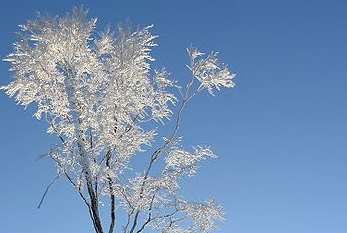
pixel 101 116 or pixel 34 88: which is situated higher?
pixel 34 88

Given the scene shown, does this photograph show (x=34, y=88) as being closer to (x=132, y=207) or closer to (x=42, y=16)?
(x=42, y=16)

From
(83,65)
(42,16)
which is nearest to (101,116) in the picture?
(83,65)

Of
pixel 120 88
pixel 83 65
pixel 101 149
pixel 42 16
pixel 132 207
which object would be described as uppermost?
pixel 42 16

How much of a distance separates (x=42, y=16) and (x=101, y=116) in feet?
15.6

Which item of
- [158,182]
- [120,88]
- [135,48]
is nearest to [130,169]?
[158,182]

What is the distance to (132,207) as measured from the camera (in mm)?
21688

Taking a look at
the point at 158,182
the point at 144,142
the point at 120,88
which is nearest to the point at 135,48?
the point at 120,88

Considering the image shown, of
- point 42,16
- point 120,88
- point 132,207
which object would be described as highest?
point 42,16

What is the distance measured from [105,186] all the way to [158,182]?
1.89 meters

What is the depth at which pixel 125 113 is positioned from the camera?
22.2 m

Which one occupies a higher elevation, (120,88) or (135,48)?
(135,48)

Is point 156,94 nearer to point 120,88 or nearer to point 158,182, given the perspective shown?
point 120,88

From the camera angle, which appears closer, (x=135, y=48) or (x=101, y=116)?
(x=101, y=116)

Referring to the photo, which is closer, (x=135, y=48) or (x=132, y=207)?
(x=132, y=207)
